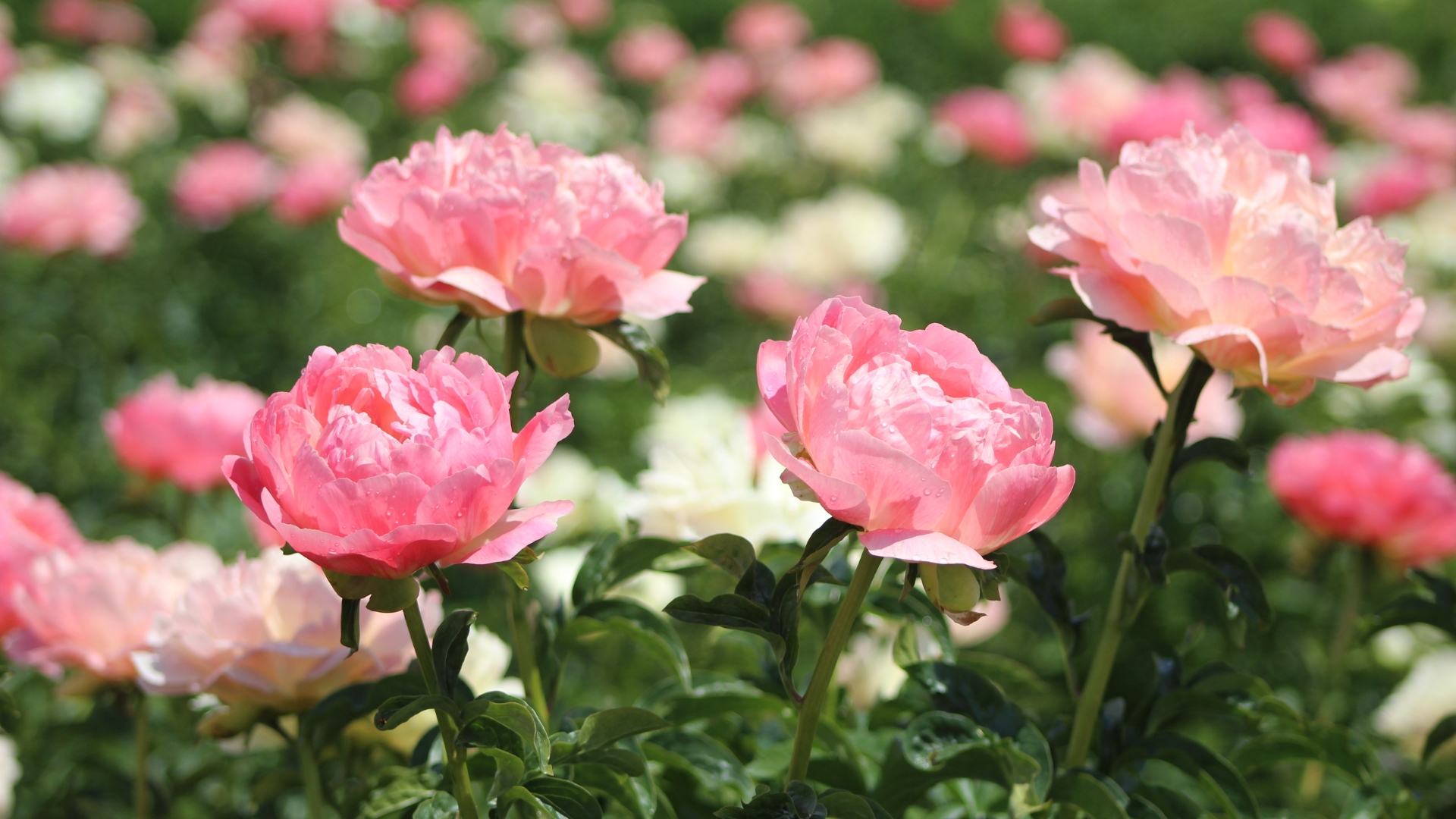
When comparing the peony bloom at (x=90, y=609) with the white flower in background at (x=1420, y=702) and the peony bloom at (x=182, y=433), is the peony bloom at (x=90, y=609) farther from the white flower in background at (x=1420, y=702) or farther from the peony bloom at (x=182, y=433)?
the white flower in background at (x=1420, y=702)

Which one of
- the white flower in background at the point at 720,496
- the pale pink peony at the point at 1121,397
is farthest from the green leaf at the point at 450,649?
the pale pink peony at the point at 1121,397

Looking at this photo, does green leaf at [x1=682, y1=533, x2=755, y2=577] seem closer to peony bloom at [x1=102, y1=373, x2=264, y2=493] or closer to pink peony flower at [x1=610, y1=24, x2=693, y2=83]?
peony bloom at [x1=102, y1=373, x2=264, y2=493]

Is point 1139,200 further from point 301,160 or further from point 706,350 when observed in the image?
point 301,160

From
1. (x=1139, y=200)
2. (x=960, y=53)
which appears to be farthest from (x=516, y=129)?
(x=1139, y=200)

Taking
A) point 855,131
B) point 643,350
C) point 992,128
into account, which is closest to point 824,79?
point 855,131

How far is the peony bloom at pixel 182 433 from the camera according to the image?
1352mm

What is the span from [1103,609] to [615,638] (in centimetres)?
73

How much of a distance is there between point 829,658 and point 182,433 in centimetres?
104

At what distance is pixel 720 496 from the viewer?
3.30ft

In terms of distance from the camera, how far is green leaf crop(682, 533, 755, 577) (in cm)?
60

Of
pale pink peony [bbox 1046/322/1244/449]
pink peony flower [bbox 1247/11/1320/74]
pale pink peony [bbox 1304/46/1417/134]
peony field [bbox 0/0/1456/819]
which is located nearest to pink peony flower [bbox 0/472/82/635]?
peony field [bbox 0/0/1456/819]

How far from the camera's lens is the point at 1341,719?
52.3 inches

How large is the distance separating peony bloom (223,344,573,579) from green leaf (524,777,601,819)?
0.14m

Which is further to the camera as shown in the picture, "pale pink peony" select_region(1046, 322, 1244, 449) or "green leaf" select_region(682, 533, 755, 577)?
"pale pink peony" select_region(1046, 322, 1244, 449)
